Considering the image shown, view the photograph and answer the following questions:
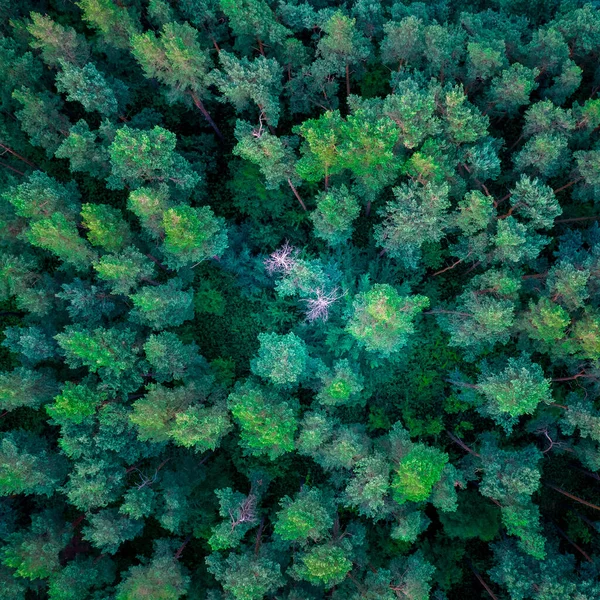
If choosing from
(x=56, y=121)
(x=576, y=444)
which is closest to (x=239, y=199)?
(x=56, y=121)

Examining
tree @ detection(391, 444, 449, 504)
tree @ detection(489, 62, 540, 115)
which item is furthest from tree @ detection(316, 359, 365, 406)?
tree @ detection(489, 62, 540, 115)

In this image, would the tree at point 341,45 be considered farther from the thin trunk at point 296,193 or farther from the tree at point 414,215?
the tree at point 414,215

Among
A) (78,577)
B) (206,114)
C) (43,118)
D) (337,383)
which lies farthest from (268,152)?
(78,577)

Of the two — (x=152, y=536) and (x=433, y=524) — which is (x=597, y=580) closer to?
(x=433, y=524)

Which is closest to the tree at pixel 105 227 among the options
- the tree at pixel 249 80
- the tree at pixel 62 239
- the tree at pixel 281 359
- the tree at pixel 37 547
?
the tree at pixel 62 239

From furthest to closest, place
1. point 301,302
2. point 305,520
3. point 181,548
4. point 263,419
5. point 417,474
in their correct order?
point 301,302 < point 181,548 < point 263,419 < point 305,520 < point 417,474

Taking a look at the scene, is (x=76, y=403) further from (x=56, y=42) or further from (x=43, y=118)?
(x=56, y=42)
